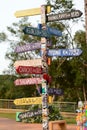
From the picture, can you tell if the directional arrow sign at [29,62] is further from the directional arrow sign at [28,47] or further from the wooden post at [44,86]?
the directional arrow sign at [28,47]

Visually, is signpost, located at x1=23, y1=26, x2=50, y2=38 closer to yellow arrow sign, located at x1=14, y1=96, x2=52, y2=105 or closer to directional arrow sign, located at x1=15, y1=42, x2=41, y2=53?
directional arrow sign, located at x1=15, y1=42, x2=41, y2=53

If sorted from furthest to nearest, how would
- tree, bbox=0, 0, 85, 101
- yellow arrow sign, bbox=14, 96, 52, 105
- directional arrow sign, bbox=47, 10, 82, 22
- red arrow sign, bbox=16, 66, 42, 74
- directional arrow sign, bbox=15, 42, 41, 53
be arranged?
1. tree, bbox=0, 0, 85, 101
2. directional arrow sign, bbox=15, 42, 41, 53
3. yellow arrow sign, bbox=14, 96, 52, 105
4. directional arrow sign, bbox=47, 10, 82, 22
5. red arrow sign, bbox=16, 66, 42, 74

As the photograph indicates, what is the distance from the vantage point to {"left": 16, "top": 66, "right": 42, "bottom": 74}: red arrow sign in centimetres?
837

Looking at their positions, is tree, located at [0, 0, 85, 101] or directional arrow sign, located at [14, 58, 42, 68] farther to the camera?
tree, located at [0, 0, 85, 101]

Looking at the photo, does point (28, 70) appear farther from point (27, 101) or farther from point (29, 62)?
point (27, 101)

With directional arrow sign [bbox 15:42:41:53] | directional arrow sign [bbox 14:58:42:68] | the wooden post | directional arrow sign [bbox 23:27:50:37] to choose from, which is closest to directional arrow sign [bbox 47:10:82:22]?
the wooden post

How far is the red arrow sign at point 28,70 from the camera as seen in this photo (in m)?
8.37

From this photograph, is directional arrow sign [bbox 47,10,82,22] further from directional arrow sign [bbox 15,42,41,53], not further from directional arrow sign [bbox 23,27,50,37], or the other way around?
directional arrow sign [bbox 15,42,41,53]

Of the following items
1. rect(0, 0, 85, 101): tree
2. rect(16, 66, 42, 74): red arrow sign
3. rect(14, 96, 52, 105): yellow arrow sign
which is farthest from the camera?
rect(0, 0, 85, 101): tree

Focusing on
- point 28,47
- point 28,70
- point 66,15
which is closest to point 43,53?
point 28,47

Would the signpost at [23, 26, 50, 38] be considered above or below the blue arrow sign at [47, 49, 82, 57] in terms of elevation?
above

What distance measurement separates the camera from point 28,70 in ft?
28.0

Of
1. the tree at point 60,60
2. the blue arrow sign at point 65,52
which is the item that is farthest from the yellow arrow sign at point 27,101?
the tree at point 60,60

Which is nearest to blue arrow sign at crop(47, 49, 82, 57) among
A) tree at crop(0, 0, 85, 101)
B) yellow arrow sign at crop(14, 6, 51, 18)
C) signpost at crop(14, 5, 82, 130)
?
signpost at crop(14, 5, 82, 130)
